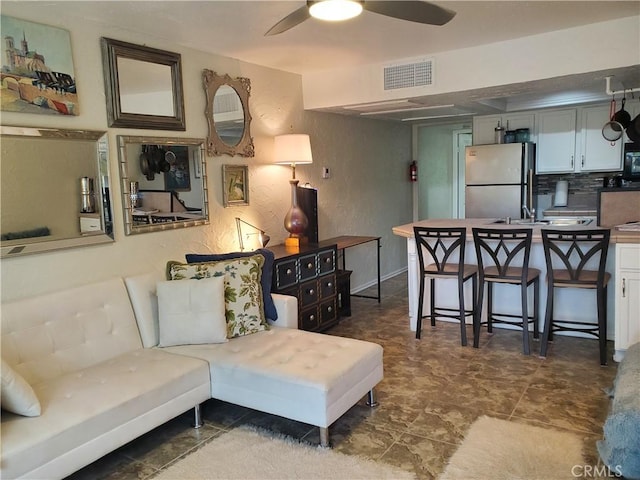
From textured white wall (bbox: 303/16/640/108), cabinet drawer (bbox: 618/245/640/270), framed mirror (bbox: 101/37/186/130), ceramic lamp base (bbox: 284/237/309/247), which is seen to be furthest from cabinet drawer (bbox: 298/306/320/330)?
cabinet drawer (bbox: 618/245/640/270)

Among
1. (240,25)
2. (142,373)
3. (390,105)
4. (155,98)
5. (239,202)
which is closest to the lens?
(142,373)

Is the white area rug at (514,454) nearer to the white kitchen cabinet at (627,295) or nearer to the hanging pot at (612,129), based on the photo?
the white kitchen cabinet at (627,295)

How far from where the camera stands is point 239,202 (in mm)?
4230

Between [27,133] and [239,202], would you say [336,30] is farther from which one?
[27,133]

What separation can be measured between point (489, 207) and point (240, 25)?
4110mm

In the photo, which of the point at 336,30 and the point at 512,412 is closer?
the point at 512,412

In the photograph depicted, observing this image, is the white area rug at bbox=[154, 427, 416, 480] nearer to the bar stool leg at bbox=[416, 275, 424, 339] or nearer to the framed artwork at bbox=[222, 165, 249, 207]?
the bar stool leg at bbox=[416, 275, 424, 339]

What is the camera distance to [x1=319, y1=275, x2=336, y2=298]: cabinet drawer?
14.5 ft

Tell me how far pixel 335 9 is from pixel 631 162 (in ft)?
16.1

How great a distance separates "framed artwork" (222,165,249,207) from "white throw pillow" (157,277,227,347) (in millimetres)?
1151

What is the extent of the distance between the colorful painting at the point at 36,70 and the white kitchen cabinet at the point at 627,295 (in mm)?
3680

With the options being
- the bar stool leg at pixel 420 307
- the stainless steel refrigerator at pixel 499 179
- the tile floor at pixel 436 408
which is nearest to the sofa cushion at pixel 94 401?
the tile floor at pixel 436 408

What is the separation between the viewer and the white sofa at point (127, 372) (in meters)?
2.21

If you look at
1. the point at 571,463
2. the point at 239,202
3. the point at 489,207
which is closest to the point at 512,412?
the point at 571,463
